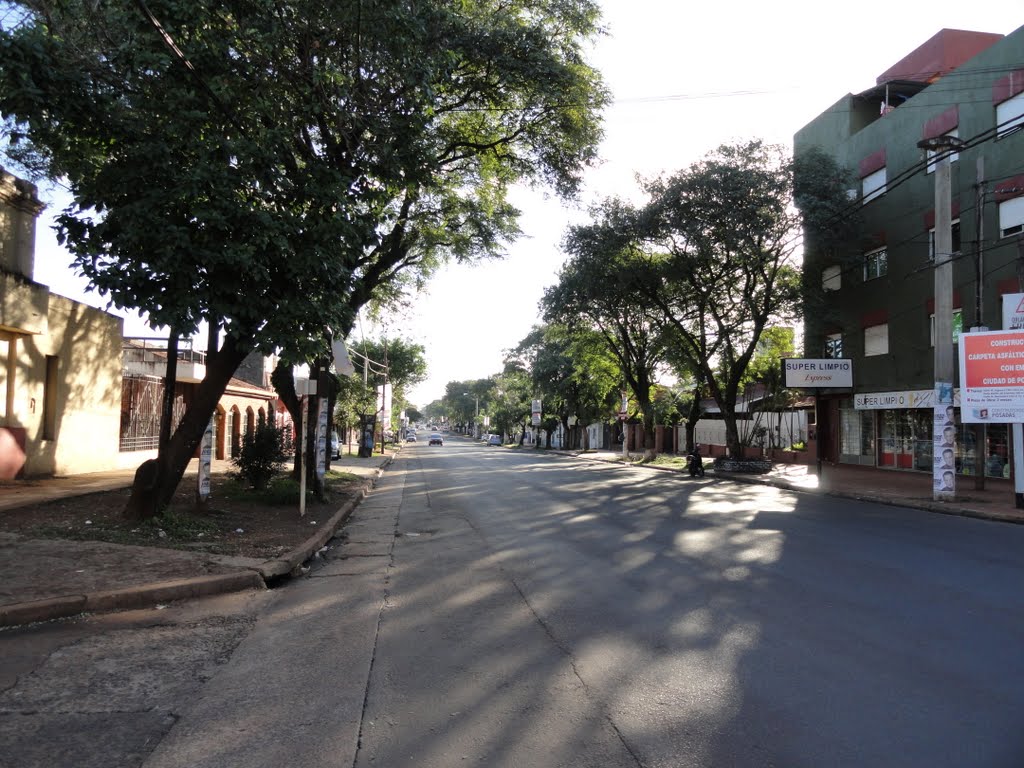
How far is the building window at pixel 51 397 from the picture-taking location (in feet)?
51.4

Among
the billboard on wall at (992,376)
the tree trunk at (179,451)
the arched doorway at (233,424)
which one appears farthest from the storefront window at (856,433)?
the arched doorway at (233,424)

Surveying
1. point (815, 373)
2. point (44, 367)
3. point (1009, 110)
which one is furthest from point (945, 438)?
point (44, 367)

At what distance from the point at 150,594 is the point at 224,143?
5.13 meters

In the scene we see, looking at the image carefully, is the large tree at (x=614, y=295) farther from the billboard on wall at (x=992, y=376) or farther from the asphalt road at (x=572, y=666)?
the asphalt road at (x=572, y=666)

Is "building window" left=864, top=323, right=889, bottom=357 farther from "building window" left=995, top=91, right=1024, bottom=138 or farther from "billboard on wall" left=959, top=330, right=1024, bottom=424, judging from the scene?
"billboard on wall" left=959, top=330, right=1024, bottom=424

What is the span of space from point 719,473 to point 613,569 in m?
20.0

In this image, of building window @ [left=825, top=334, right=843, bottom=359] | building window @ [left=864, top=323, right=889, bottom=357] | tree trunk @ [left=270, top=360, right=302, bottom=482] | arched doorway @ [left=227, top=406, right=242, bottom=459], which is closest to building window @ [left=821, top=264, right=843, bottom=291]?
building window @ [left=825, top=334, right=843, bottom=359]

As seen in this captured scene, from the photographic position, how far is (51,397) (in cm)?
1572

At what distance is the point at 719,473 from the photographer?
27.0 metres

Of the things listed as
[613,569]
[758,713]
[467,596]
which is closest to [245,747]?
[758,713]

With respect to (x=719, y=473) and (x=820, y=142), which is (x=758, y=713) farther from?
(x=820, y=142)

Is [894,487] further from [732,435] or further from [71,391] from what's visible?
[71,391]

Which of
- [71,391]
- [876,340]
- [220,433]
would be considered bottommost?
[220,433]

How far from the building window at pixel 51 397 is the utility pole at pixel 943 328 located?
20.1 m
